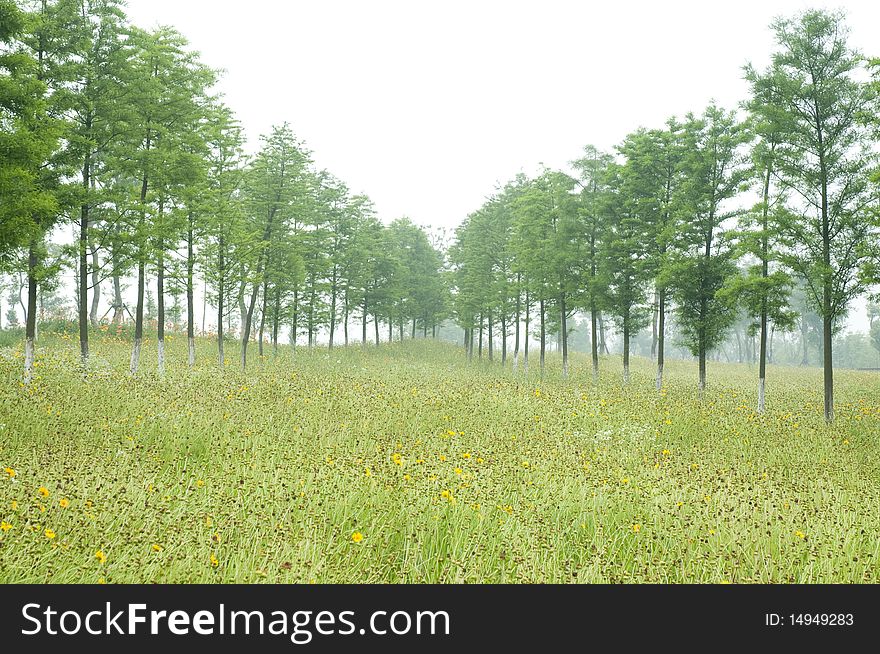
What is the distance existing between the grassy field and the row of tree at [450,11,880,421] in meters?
5.44

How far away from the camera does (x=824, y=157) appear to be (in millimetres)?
16719

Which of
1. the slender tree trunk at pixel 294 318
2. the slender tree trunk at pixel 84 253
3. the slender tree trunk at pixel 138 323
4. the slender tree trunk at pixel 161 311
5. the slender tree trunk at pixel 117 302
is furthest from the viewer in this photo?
the slender tree trunk at pixel 117 302

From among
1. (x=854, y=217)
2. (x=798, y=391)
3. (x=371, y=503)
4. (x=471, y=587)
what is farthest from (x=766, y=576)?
(x=798, y=391)

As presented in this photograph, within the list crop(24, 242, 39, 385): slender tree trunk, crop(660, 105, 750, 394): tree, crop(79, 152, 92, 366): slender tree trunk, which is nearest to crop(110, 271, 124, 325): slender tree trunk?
crop(79, 152, 92, 366): slender tree trunk

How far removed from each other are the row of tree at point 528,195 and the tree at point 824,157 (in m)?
0.05

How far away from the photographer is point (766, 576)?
5.23 metres

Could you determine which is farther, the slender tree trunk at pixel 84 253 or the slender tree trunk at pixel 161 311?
the slender tree trunk at pixel 161 311

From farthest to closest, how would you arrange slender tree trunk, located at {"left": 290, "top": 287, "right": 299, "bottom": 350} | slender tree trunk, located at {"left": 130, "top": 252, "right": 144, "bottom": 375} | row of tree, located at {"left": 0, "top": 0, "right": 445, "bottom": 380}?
slender tree trunk, located at {"left": 290, "top": 287, "right": 299, "bottom": 350} < slender tree trunk, located at {"left": 130, "top": 252, "right": 144, "bottom": 375} < row of tree, located at {"left": 0, "top": 0, "right": 445, "bottom": 380}

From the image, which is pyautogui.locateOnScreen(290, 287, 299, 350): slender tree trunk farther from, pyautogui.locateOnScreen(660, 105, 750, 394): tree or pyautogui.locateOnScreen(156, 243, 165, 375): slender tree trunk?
pyautogui.locateOnScreen(660, 105, 750, 394): tree

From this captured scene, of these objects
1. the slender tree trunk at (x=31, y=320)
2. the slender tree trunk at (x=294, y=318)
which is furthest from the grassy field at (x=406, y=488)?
the slender tree trunk at (x=294, y=318)

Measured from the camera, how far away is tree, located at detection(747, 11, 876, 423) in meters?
16.0

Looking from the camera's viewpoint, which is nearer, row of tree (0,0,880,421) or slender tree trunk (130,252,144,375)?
row of tree (0,0,880,421)

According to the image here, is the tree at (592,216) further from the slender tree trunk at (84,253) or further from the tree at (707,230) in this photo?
the slender tree trunk at (84,253)

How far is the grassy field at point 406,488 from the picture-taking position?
16.4 ft
